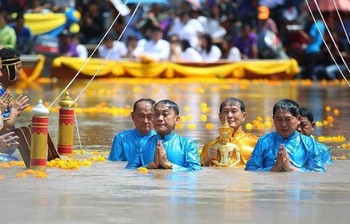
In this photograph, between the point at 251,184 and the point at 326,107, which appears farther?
the point at 326,107

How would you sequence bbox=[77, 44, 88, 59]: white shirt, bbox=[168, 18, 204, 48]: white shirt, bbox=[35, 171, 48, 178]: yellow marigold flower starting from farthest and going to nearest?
bbox=[168, 18, 204, 48]: white shirt < bbox=[77, 44, 88, 59]: white shirt < bbox=[35, 171, 48, 178]: yellow marigold flower

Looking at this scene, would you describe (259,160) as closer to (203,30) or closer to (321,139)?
(321,139)

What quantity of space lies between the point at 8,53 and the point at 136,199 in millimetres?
3264

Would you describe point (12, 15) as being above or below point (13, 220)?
above

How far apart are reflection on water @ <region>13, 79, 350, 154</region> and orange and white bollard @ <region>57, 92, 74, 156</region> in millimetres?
1074

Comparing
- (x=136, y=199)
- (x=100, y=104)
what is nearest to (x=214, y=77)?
(x=100, y=104)

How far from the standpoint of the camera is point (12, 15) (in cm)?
3309

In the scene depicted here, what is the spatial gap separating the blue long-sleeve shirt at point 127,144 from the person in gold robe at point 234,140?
0.66 m

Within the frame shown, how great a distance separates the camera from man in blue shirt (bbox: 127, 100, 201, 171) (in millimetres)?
11703

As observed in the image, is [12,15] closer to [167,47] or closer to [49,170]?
[167,47]

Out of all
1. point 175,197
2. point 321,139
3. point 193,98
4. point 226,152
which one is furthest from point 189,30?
point 175,197

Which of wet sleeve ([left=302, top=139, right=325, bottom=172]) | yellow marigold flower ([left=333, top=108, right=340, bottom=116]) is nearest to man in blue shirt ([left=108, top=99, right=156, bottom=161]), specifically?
wet sleeve ([left=302, top=139, right=325, bottom=172])

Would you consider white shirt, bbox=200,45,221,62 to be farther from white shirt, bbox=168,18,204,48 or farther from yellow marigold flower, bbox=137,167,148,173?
yellow marigold flower, bbox=137,167,148,173

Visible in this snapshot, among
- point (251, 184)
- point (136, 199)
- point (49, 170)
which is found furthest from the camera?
point (49, 170)
